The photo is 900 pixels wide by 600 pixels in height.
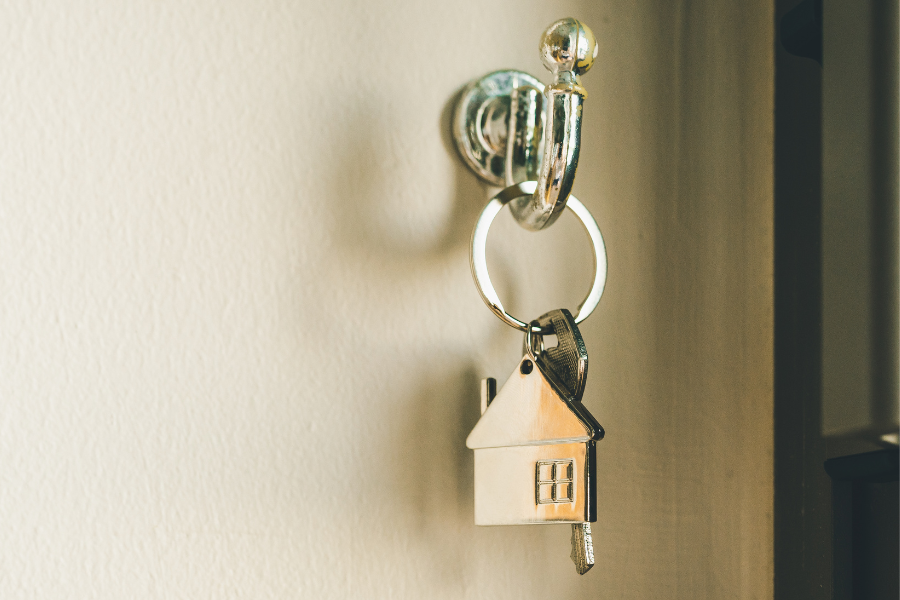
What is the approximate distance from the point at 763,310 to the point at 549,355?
0.65ft

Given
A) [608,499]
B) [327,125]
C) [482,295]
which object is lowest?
[608,499]

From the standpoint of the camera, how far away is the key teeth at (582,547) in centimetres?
40

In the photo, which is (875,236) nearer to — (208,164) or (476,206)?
(476,206)

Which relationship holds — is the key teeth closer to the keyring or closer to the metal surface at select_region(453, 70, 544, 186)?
the keyring

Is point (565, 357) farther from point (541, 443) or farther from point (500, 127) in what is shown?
point (500, 127)

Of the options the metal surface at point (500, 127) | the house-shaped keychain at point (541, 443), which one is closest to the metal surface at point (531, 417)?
the house-shaped keychain at point (541, 443)

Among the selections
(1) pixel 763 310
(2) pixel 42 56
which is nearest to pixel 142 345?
(2) pixel 42 56

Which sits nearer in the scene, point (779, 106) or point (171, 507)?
point (171, 507)

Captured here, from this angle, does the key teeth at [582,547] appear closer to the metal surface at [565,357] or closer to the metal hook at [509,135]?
the metal surface at [565,357]

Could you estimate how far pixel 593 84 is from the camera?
516 millimetres

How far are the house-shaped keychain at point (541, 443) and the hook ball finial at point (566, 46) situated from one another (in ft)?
0.46

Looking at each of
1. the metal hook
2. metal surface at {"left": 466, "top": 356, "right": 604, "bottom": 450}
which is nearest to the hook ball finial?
the metal hook

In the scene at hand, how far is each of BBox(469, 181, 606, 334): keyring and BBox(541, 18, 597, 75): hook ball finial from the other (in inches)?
3.0

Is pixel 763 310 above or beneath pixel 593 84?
beneath
